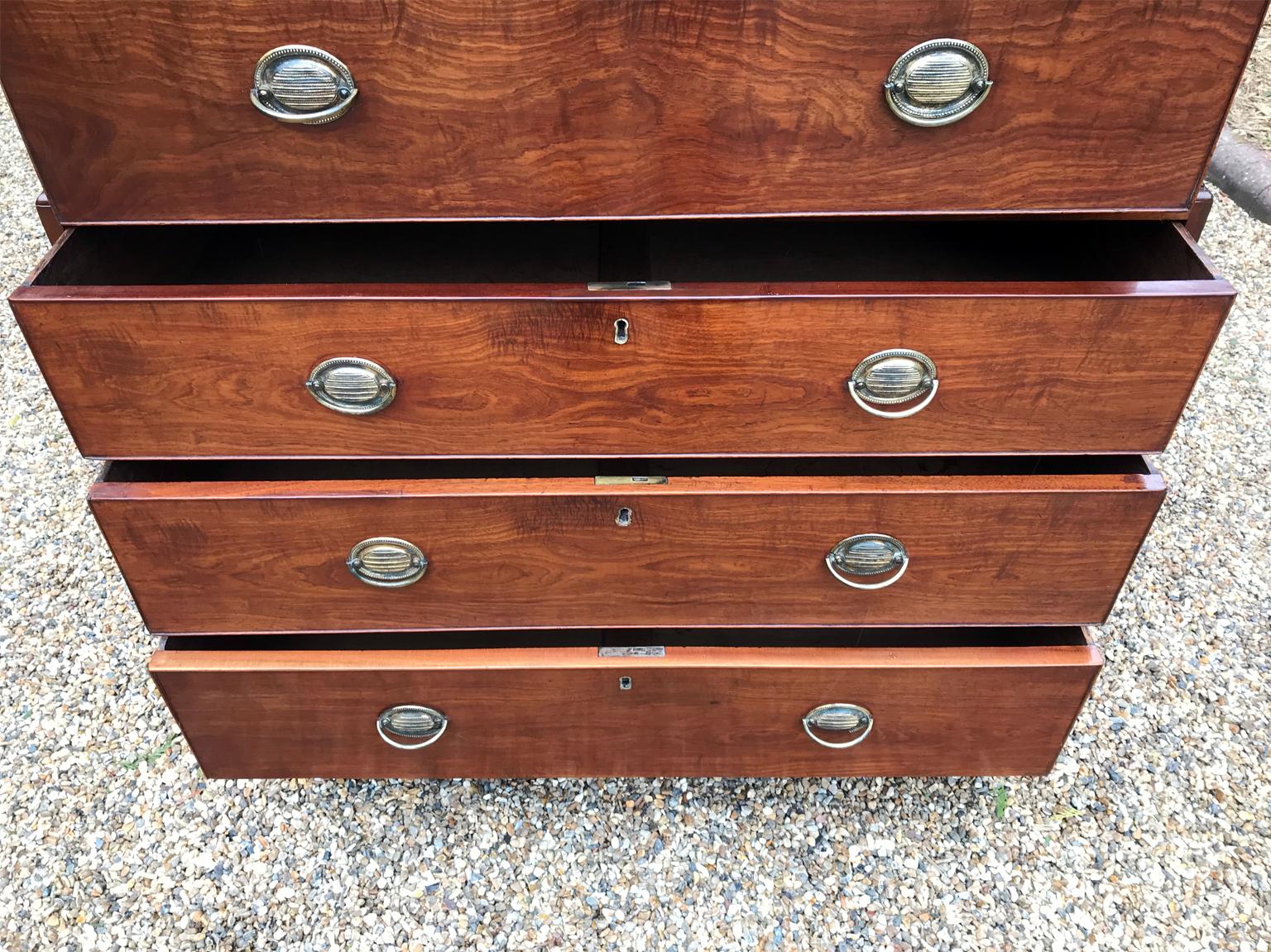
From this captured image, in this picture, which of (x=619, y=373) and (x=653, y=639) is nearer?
(x=619, y=373)

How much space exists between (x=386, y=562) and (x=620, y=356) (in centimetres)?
34

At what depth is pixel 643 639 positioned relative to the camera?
1152 mm

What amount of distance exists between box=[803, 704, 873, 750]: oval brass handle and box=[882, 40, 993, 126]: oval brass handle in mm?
652

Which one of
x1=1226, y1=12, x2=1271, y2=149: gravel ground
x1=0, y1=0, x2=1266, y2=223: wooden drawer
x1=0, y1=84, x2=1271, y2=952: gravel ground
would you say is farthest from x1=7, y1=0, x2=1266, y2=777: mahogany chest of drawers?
x1=1226, y1=12, x2=1271, y2=149: gravel ground

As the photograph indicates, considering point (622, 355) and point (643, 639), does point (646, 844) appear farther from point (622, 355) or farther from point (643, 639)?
point (622, 355)

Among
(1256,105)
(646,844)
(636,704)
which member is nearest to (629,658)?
(636,704)

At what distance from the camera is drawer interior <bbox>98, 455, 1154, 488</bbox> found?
95 centimetres

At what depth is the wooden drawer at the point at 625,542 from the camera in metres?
0.91

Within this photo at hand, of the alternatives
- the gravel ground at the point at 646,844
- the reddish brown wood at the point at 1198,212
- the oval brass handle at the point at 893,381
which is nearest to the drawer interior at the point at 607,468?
the oval brass handle at the point at 893,381

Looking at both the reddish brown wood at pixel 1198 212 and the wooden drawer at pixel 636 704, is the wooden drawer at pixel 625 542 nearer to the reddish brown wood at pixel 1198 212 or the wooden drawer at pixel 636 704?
the wooden drawer at pixel 636 704

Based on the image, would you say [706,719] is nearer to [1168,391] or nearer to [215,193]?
[1168,391]

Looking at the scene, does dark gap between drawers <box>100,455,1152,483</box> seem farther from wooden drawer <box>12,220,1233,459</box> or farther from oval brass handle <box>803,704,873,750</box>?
oval brass handle <box>803,704,873,750</box>

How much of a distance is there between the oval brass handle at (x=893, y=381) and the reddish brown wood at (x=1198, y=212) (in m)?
0.30

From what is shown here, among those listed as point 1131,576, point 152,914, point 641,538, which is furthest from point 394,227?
point 1131,576
